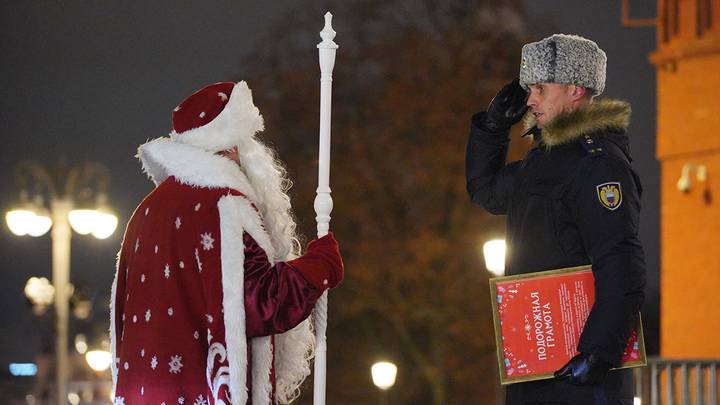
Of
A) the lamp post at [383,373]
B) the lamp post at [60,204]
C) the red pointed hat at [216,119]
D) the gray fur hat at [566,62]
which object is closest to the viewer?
the gray fur hat at [566,62]

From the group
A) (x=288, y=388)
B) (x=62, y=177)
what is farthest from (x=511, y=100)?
(x=62, y=177)

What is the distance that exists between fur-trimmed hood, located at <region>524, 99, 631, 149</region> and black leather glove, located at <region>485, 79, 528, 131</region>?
1.09 feet

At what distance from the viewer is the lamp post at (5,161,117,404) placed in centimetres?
1723

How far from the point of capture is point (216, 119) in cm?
471

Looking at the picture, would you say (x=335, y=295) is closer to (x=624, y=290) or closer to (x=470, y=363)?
(x=470, y=363)

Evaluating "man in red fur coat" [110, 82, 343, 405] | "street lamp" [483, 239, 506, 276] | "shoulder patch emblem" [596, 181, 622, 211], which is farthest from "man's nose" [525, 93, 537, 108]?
"street lamp" [483, 239, 506, 276]

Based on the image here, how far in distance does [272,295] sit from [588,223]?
3.57 feet

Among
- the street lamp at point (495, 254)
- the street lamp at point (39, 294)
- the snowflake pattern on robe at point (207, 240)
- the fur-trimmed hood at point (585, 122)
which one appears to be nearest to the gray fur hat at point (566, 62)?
the fur-trimmed hood at point (585, 122)

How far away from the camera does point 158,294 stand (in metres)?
4.54

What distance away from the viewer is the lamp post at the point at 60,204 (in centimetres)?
1723

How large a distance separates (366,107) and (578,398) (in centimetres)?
1711

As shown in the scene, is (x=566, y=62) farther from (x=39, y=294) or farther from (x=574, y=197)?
(x=39, y=294)

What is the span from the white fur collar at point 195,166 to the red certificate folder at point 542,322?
1.01 meters

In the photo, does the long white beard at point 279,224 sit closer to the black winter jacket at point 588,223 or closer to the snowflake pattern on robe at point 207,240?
the snowflake pattern on robe at point 207,240
